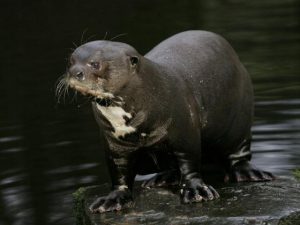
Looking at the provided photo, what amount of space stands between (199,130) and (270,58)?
6.82m

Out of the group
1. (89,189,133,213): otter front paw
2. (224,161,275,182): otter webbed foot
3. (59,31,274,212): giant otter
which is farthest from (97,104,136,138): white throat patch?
(224,161,275,182): otter webbed foot

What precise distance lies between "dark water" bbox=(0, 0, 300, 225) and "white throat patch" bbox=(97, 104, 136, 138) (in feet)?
1.77

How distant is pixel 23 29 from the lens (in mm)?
18891

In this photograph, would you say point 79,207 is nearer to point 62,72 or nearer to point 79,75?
point 79,75

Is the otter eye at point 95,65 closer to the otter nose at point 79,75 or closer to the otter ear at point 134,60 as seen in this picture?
the otter nose at point 79,75

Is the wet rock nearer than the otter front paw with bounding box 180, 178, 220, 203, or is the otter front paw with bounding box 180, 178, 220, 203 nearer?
the wet rock

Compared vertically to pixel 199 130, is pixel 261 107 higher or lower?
lower

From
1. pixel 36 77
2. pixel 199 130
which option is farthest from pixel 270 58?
pixel 199 130

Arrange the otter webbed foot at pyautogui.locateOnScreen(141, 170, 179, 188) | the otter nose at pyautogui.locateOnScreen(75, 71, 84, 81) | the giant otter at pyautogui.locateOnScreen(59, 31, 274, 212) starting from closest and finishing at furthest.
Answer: the otter nose at pyautogui.locateOnScreen(75, 71, 84, 81) < the giant otter at pyautogui.locateOnScreen(59, 31, 274, 212) < the otter webbed foot at pyautogui.locateOnScreen(141, 170, 179, 188)

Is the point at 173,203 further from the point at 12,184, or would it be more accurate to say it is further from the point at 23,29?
the point at 23,29

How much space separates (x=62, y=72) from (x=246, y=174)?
6.70m

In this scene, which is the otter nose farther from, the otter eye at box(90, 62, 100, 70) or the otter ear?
the otter ear

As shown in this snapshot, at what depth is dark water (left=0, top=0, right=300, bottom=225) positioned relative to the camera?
8.00 meters

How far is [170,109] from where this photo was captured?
5.96 meters
